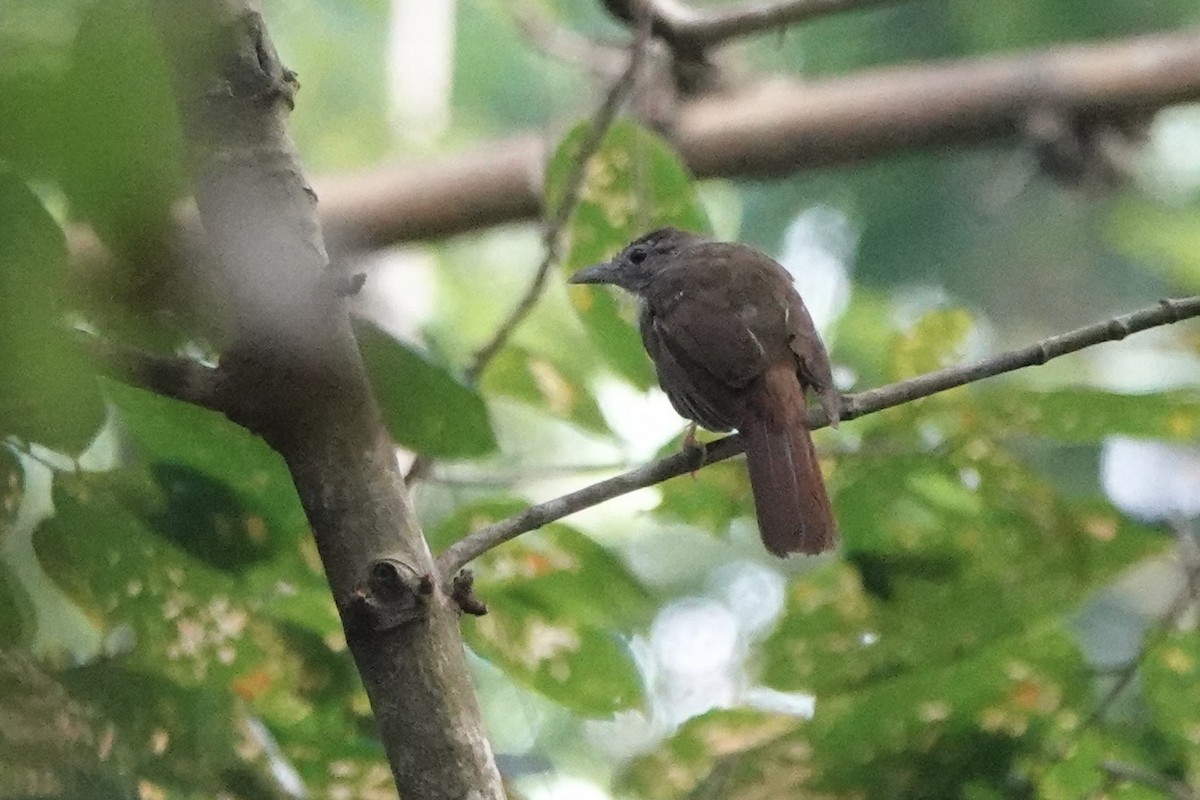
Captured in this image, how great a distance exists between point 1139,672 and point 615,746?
2.73 m

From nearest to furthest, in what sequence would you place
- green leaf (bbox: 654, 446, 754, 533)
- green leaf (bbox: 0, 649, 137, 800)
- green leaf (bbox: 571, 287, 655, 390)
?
1. green leaf (bbox: 0, 649, 137, 800)
2. green leaf (bbox: 654, 446, 754, 533)
3. green leaf (bbox: 571, 287, 655, 390)

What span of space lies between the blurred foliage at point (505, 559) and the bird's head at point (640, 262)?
7 centimetres

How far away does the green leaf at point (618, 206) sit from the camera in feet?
8.90

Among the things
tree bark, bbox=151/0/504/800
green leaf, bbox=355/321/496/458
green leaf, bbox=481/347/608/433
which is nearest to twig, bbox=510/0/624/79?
green leaf, bbox=481/347/608/433

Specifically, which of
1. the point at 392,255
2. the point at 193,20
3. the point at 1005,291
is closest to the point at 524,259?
the point at 1005,291

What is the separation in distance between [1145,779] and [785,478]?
2.39ft

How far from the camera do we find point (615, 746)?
4.78 m

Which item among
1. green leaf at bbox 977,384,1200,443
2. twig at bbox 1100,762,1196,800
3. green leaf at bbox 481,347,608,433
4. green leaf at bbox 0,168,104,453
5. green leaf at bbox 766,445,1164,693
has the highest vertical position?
green leaf at bbox 481,347,608,433

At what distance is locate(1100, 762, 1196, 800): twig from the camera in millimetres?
2137

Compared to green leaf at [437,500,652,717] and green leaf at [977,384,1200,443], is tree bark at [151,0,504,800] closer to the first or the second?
green leaf at [437,500,652,717]

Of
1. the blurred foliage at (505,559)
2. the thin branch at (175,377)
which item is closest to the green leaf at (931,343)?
the blurred foliage at (505,559)

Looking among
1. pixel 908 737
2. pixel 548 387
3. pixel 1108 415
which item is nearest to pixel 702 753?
pixel 908 737

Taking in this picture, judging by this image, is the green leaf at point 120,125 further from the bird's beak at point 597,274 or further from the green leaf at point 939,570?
the bird's beak at point 597,274

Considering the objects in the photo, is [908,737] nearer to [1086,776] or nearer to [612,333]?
[1086,776]
